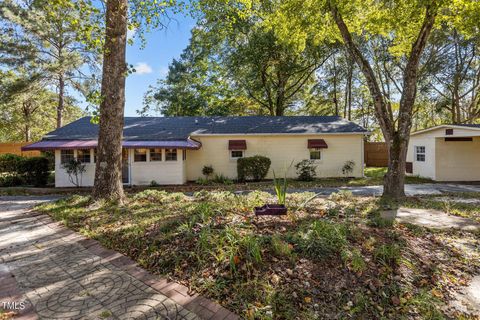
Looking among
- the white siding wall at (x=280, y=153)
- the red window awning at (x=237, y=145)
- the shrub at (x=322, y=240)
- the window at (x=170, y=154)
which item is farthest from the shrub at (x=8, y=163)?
the shrub at (x=322, y=240)

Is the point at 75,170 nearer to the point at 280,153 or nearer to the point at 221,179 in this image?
the point at 221,179

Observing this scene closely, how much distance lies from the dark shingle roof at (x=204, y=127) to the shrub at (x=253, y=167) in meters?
1.87

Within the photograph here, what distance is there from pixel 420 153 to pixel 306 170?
7.07 meters

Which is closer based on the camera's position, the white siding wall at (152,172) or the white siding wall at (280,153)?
the white siding wall at (152,172)

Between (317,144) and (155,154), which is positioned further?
(317,144)

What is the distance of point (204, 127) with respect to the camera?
52.0 ft

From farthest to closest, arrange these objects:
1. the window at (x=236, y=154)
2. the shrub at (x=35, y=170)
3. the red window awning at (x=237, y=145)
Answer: the window at (x=236, y=154), the red window awning at (x=237, y=145), the shrub at (x=35, y=170)

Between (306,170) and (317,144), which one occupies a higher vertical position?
(317,144)

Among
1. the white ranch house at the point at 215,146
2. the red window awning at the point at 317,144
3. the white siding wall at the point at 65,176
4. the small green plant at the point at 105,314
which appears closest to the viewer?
the small green plant at the point at 105,314

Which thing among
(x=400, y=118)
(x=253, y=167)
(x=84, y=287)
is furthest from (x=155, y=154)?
(x=400, y=118)

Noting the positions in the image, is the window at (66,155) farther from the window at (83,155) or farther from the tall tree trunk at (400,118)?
the tall tree trunk at (400,118)

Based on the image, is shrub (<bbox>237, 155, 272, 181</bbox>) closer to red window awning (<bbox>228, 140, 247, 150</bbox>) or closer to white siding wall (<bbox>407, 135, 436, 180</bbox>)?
red window awning (<bbox>228, 140, 247, 150</bbox>)

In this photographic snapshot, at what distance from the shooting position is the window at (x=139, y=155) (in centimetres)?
1341

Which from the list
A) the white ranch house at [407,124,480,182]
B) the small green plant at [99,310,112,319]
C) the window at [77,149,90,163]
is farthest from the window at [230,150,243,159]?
the small green plant at [99,310,112,319]
